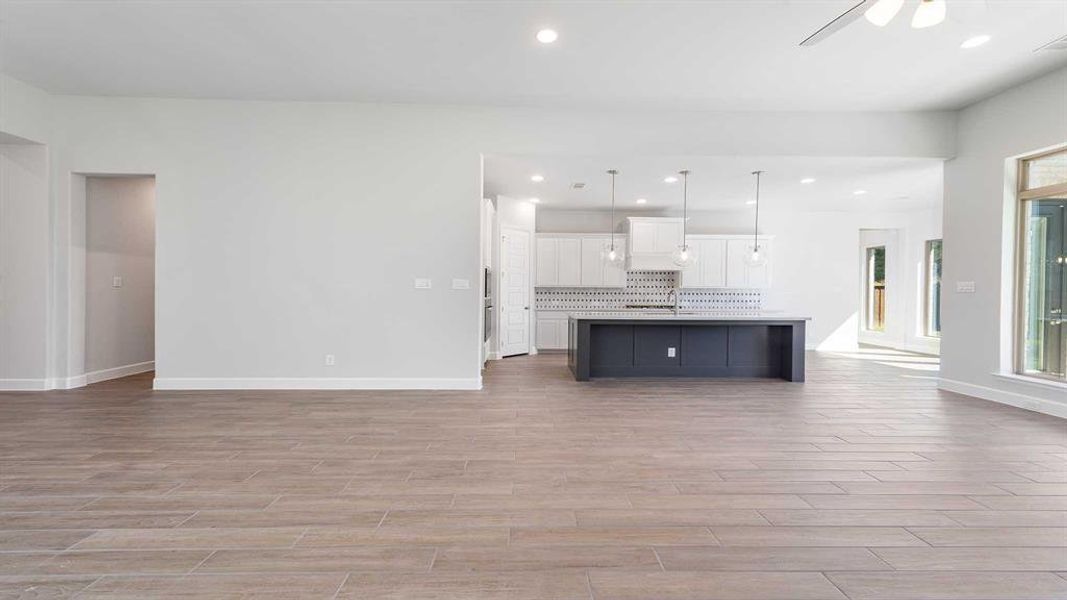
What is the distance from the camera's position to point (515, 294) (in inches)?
324

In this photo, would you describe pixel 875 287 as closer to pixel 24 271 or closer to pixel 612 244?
pixel 612 244

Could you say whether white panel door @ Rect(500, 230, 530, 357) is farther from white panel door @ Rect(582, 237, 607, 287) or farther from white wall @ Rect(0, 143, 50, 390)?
white wall @ Rect(0, 143, 50, 390)

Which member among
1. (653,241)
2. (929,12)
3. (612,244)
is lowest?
(612,244)

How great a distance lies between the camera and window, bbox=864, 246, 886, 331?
10.3 m

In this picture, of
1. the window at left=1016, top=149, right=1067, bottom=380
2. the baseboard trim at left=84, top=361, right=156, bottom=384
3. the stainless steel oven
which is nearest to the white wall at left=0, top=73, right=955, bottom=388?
the baseboard trim at left=84, top=361, right=156, bottom=384

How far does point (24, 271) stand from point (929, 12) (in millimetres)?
7627

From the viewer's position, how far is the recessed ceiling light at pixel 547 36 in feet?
12.3

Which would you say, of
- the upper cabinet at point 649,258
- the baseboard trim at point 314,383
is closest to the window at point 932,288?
the upper cabinet at point 649,258

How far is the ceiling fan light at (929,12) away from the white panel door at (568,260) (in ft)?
20.9

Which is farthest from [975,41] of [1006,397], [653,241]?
[653,241]

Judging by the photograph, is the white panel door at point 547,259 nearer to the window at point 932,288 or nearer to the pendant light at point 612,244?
the pendant light at point 612,244

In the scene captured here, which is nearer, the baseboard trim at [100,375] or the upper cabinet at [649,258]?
the baseboard trim at [100,375]

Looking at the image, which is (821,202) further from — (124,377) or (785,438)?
(124,377)

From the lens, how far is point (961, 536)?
82.7 inches
